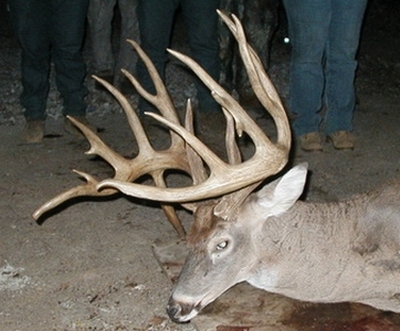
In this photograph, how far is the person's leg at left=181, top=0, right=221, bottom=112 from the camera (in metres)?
6.25

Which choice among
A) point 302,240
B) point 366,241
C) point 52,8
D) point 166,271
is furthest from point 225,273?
point 52,8

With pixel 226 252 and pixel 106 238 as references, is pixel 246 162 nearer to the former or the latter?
pixel 226 252

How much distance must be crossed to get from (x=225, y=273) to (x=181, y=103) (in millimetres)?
4566

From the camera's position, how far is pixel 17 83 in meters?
8.79

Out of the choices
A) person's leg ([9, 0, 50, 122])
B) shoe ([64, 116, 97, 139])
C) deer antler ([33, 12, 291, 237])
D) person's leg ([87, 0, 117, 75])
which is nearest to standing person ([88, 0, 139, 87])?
person's leg ([87, 0, 117, 75])

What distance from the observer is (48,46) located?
637 centimetres

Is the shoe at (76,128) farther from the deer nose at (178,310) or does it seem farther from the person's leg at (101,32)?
the deer nose at (178,310)

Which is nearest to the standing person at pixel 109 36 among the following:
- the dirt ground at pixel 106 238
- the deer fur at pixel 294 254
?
the dirt ground at pixel 106 238

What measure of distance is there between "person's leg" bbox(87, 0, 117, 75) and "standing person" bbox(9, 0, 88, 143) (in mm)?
1932

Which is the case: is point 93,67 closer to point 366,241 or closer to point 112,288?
point 112,288

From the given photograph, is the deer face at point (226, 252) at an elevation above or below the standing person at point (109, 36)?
above

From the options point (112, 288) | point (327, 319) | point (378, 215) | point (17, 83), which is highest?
point (378, 215)

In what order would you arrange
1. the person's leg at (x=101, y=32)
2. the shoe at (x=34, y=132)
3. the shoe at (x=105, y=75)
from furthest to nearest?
the shoe at (x=105, y=75) → the person's leg at (x=101, y=32) → the shoe at (x=34, y=132)

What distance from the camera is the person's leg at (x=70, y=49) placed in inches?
240
